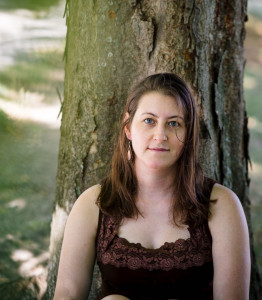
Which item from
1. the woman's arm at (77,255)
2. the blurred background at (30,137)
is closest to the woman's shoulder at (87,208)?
the woman's arm at (77,255)

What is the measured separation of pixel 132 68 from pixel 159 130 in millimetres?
553

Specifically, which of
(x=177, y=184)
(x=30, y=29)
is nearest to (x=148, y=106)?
(x=177, y=184)

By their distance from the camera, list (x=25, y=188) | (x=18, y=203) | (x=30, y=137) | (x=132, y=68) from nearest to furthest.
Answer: (x=132, y=68)
(x=18, y=203)
(x=25, y=188)
(x=30, y=137)

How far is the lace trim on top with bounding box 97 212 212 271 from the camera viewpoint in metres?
2.01

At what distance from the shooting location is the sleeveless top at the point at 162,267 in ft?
6.60

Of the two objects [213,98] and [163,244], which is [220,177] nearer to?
[213,98]

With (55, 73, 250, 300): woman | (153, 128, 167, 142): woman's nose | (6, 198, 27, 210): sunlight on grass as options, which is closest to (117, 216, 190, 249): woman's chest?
(55, 73, 250, 300): woman

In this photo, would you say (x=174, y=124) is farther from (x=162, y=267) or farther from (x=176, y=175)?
(x=162, y=267)

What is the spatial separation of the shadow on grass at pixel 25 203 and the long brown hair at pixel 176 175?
116cm

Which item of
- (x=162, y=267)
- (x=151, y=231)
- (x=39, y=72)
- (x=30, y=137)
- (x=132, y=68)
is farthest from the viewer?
(x=39, y=72)

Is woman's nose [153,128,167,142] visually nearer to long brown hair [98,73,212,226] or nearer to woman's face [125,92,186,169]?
woman's face [125,92,186,169]

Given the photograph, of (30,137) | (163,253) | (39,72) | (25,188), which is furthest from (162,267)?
(39,72)

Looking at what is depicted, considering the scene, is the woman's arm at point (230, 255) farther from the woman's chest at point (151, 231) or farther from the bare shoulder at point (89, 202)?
the bare shoulder at point (89, 202)

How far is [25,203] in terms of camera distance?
479cm
